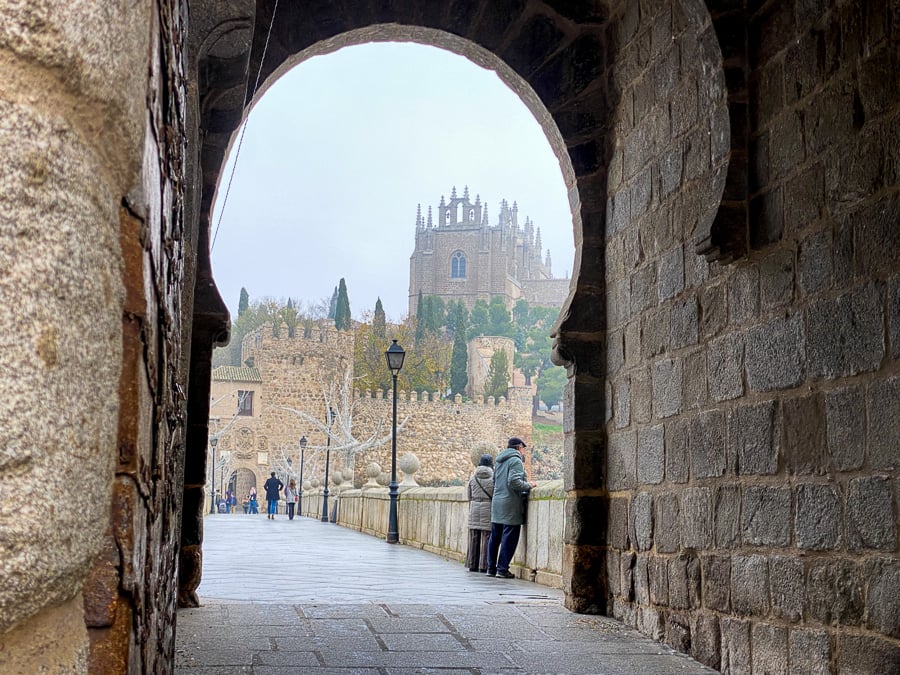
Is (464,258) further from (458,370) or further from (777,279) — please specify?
(777,279)

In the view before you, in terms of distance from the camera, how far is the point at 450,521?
39.2 feet

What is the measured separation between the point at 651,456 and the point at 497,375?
213ft

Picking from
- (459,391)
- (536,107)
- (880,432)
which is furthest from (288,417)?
(880,432)

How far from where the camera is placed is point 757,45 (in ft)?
14.2

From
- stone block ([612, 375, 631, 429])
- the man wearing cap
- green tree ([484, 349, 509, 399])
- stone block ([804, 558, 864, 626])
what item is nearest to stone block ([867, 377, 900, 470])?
stone block ([804, 558, 864, 626])

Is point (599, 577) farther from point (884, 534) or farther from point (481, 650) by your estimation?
point (884, 534)

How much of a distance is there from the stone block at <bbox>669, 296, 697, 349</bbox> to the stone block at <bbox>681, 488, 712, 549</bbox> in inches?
27.5

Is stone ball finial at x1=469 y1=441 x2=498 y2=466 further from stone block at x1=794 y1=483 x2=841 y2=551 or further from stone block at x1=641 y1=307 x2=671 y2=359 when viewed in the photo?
stone block at x1=794 y1=483 x2=841 y2=551

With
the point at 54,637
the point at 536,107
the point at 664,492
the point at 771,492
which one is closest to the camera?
the point at 54,637

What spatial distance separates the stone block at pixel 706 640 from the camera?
4.28 meters

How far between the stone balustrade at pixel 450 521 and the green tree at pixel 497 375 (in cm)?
4689

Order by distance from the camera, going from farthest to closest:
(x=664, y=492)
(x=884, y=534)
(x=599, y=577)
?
1. (x=599, y=577)
2. (x=664, y=492)
3. (x=884, y=534)

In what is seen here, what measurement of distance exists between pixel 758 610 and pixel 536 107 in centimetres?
364

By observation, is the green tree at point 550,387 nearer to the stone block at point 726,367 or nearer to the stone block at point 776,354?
the stone block at point 726,367
